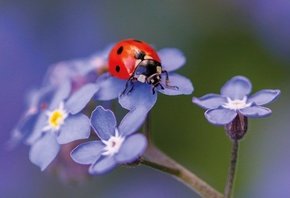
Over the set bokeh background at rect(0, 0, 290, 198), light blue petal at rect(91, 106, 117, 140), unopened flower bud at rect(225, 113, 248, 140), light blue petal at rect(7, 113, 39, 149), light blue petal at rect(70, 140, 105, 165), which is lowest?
bokeh background at rect(0, 0, 290, 198)

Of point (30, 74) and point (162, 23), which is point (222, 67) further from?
point (30, 74)

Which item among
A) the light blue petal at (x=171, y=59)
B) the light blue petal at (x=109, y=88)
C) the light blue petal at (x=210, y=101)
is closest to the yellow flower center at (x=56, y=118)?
the light blue petal at (x=109, y=88)

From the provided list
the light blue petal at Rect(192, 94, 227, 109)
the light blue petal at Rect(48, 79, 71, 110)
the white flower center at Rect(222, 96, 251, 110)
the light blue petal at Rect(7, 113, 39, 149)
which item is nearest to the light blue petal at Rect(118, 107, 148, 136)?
the light blue petal at Rect(192, 94, 227, 109)

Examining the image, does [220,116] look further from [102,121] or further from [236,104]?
[102,121]

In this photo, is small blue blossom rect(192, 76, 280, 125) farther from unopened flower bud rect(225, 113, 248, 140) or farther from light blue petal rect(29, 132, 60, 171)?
light blue petal rect(29, 132, 60, 171)

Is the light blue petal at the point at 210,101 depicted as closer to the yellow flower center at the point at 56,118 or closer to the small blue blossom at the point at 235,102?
the small blue blossom at the point at 235,102

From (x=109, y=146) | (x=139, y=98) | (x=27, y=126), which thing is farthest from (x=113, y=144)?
(x=27, y=126)
